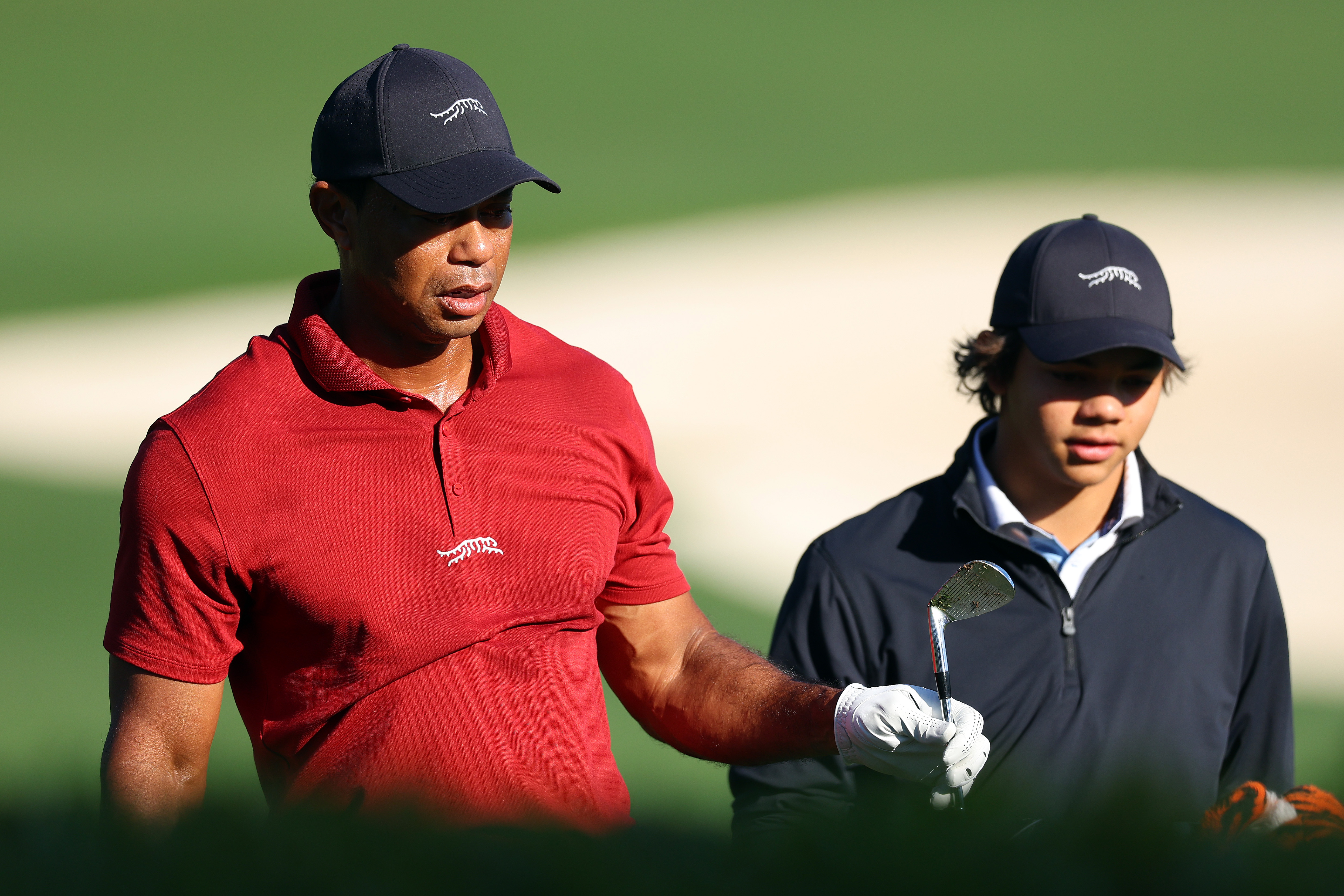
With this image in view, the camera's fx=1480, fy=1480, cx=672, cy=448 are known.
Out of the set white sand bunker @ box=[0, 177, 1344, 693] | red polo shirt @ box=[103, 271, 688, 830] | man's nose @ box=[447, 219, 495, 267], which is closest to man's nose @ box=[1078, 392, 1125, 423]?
red polo shirt @ box=[103, 271, 688, 830]

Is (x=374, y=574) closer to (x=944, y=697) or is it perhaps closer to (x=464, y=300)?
(x=464, y=300)

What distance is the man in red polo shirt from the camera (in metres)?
2.58

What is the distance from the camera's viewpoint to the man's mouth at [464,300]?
2.73 metres

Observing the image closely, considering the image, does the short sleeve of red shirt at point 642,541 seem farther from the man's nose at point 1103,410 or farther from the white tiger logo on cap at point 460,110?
the man's nose at point 1103,410

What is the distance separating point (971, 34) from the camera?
19.4 m

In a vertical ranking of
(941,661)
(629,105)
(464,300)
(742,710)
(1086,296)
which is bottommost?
(742,710)

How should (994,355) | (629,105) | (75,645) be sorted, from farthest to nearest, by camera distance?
(629,105), (75,645), (994,355)

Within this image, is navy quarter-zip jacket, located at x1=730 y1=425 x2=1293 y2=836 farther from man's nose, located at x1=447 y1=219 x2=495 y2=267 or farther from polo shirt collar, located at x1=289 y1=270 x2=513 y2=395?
man's nose, located at x1=447 y1=219 x2=495 y2=267

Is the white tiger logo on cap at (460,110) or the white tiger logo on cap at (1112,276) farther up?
the white tiger logo on cap at (1112,276)

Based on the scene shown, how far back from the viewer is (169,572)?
2547mm

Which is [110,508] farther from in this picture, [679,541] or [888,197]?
[888,197]

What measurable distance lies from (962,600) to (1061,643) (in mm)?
471

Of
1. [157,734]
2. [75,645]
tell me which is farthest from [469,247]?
[75,645]

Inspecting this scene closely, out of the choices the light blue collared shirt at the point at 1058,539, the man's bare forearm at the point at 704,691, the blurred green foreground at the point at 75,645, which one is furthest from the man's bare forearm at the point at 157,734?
the light blue collared shirt at the point at 1058,539
